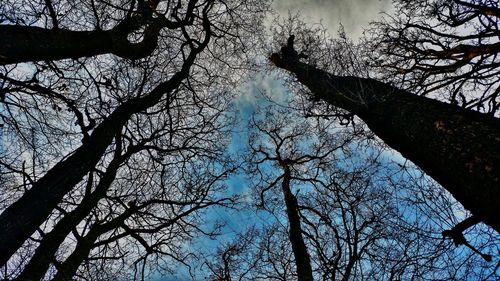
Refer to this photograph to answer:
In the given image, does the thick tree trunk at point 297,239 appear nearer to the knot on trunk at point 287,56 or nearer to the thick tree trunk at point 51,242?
the knot on trunk at point 287,56

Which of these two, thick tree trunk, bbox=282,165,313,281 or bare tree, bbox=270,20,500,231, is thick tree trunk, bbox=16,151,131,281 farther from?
bare tree, bbox=270,20,500,231

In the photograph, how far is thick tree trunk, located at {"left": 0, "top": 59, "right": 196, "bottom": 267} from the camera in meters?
3.20

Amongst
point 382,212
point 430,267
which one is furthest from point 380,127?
point 382,212

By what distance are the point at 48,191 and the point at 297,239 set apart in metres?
4.56

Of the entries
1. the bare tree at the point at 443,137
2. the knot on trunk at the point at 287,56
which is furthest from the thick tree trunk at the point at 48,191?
the knot on trunk at the point at 287,56

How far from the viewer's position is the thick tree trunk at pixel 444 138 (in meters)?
2.40

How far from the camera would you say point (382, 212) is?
6.36 m

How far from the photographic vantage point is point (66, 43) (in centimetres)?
441

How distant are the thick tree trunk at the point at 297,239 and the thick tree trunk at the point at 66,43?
457cm

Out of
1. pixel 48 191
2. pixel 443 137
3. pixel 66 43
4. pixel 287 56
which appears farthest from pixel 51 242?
pixel 287 56

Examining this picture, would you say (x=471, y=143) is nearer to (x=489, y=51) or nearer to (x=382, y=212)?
(x=489, y=51)

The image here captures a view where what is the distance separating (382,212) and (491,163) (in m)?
4.28

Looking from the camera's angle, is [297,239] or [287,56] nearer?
[297,239]

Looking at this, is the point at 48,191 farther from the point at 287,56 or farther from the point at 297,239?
the point at 287,56
